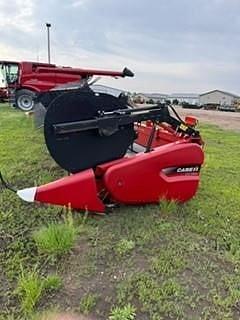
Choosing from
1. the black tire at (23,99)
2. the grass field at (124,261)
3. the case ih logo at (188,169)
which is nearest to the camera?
the grass field at (124,261)

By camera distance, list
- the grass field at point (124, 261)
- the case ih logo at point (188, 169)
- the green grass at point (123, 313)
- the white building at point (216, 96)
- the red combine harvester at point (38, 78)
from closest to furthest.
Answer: the green grass at point (123, 313), the grass field at point (124, 261), the case ih logo at point (188, 169), the red combine harvester at point (38, 78), the white building at point (216, 96)

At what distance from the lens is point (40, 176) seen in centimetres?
467

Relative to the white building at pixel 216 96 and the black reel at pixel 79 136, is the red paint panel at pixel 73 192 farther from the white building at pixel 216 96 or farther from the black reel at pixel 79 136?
the white building at pixel 216 96

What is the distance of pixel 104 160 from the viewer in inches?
135

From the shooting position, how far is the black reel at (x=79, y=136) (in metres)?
3.27

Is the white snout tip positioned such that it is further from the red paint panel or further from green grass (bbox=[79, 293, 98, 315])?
green grass (bbox=[79, 293, 98, 315])

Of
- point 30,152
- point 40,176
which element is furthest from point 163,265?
point 30,152

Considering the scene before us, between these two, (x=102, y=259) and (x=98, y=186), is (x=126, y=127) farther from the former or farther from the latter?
(x=102, y=259)

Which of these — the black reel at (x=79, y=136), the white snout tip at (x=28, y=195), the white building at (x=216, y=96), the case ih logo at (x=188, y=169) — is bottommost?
the white building at (x=216, y=96)

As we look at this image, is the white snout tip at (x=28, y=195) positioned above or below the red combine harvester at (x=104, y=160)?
below

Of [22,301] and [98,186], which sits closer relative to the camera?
[22,301]

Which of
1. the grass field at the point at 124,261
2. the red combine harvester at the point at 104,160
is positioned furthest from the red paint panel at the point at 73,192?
the grass field at the point at 124,261

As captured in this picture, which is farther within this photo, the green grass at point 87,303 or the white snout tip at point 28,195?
the white snout tip at point 28,195

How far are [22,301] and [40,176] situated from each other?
247 cm
